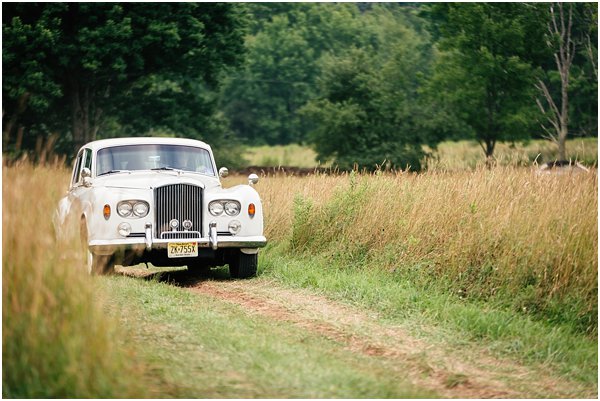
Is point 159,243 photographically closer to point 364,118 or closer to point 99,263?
point 99,263

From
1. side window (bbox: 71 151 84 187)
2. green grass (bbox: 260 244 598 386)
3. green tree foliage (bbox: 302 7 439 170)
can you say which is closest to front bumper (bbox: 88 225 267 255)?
green grass (bbox: 260 244 598 386)

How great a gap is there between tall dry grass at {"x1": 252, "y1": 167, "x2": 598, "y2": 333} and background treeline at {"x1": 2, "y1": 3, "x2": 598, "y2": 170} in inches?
727

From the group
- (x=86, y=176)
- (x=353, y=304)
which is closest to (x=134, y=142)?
(x=86, y=176)

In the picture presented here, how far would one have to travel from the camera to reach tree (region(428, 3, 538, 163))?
3306cm

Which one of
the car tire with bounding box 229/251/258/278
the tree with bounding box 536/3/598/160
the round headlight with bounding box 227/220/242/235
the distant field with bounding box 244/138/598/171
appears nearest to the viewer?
the round headlight with bounding box 227/220/242/235

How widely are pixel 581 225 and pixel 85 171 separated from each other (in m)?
6.13

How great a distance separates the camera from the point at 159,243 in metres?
10.7

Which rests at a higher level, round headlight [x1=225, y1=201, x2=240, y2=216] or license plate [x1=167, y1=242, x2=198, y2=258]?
round headlight [x1=225, y1=201, x2=240, y2=216]

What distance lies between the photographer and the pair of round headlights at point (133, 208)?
424 inches

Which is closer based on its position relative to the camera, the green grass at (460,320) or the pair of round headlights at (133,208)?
the green grass at (460,320)

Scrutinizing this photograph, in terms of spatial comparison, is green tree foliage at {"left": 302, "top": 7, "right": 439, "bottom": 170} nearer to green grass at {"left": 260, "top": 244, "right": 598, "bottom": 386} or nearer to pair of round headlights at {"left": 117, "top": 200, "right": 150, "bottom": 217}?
pair of round headlights at {"left": 117, "top": 200, "right": 150, "bottom": 217}

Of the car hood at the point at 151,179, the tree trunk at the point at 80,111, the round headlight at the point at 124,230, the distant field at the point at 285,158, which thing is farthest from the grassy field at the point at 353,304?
the distant field at the point at 285,158

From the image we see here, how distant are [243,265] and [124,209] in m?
1.66

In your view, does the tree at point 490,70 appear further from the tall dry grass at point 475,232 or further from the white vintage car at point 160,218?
the white vintage car at point 160,218
